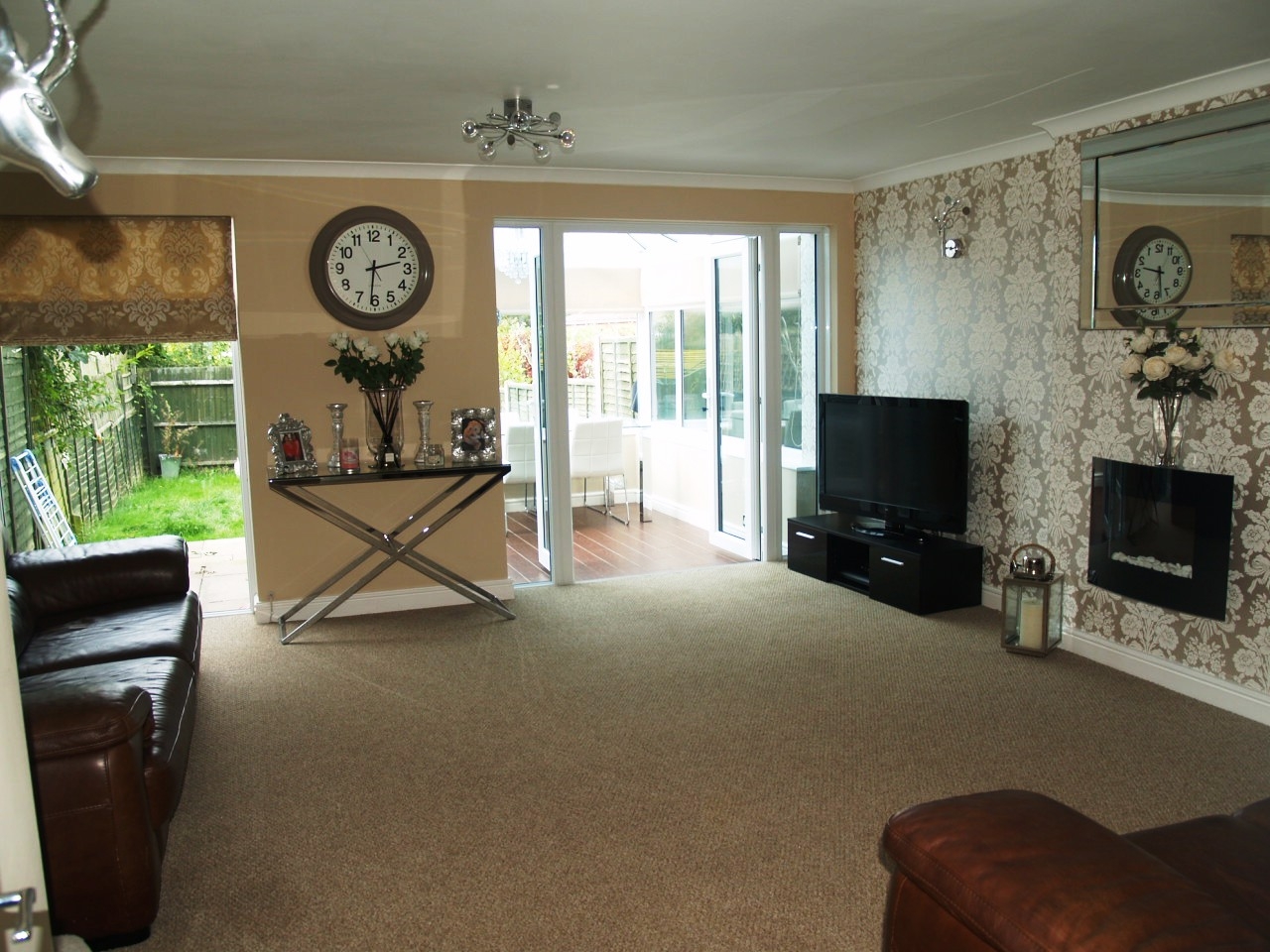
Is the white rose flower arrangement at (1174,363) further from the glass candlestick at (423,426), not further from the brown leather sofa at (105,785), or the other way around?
the brown leather sofa at (105,785)

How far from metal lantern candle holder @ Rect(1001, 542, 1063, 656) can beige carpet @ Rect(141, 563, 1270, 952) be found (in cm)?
10

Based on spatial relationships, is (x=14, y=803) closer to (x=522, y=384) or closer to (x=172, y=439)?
(x=172, y=439)

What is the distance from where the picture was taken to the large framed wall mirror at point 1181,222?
133 inches

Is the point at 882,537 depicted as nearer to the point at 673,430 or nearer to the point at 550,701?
the point at 550,701

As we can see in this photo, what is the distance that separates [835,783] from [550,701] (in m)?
1.21

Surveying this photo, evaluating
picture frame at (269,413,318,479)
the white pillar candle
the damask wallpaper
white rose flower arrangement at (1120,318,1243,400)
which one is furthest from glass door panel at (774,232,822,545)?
picture frame at (269,413,318,479)

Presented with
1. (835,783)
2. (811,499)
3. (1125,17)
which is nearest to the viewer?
(1125,17)

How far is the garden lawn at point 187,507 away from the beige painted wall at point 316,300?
298 cm

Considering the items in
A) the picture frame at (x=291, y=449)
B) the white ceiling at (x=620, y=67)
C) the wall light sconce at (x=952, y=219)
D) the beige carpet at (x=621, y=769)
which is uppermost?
the white ceiling at (x=620, y=67)

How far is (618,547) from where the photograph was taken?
6660mm

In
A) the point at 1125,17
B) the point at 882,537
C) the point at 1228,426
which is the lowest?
the point at 882,537

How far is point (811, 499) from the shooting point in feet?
19.7

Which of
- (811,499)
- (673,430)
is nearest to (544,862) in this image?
(811,499)

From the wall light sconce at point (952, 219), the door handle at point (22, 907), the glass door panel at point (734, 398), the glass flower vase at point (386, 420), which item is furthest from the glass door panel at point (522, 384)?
the door handle at point (22, 907)
